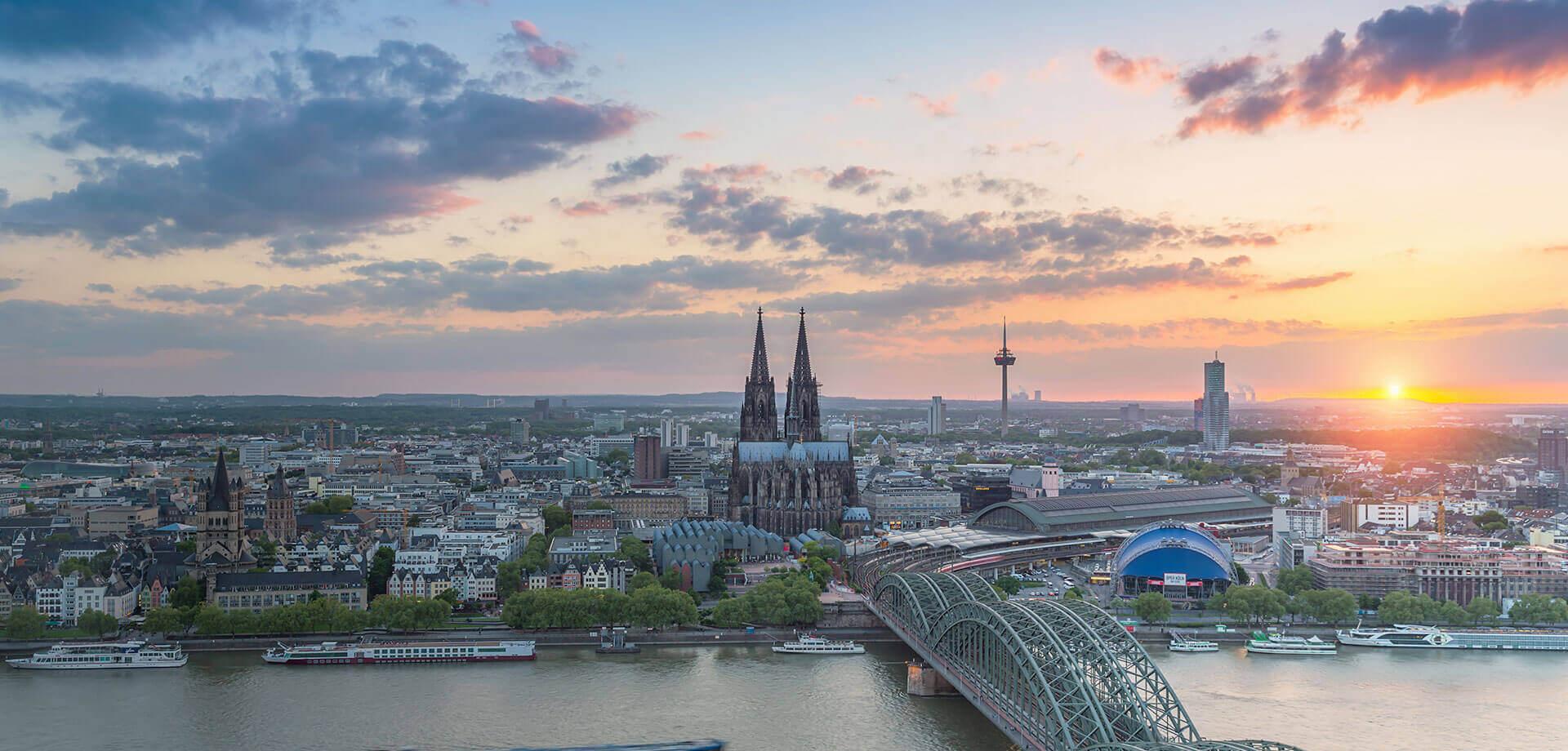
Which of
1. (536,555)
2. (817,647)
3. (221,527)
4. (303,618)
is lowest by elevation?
(817,647)

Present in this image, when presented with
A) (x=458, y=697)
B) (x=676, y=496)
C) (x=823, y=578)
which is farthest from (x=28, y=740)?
(x=676, y=496)

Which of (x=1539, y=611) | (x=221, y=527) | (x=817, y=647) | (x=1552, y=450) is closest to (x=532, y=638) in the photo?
(x=817, y=647)

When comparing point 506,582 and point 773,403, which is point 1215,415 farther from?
point 506,582

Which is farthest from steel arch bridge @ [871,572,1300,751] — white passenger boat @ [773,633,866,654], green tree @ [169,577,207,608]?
green tree @ [169,577,207,608]

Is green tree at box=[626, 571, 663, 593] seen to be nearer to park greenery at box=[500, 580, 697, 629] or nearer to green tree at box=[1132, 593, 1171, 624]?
park greenery at box=[500, 580, 697, 629]

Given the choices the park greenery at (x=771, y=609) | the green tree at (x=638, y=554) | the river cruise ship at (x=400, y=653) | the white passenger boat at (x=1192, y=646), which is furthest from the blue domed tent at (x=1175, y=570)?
the river cruise ship at (x=400, y=653)

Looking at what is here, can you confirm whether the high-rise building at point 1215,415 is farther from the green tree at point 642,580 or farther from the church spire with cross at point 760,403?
the green tree at point 642,580

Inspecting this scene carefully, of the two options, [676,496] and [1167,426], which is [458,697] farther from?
[1167,426]
